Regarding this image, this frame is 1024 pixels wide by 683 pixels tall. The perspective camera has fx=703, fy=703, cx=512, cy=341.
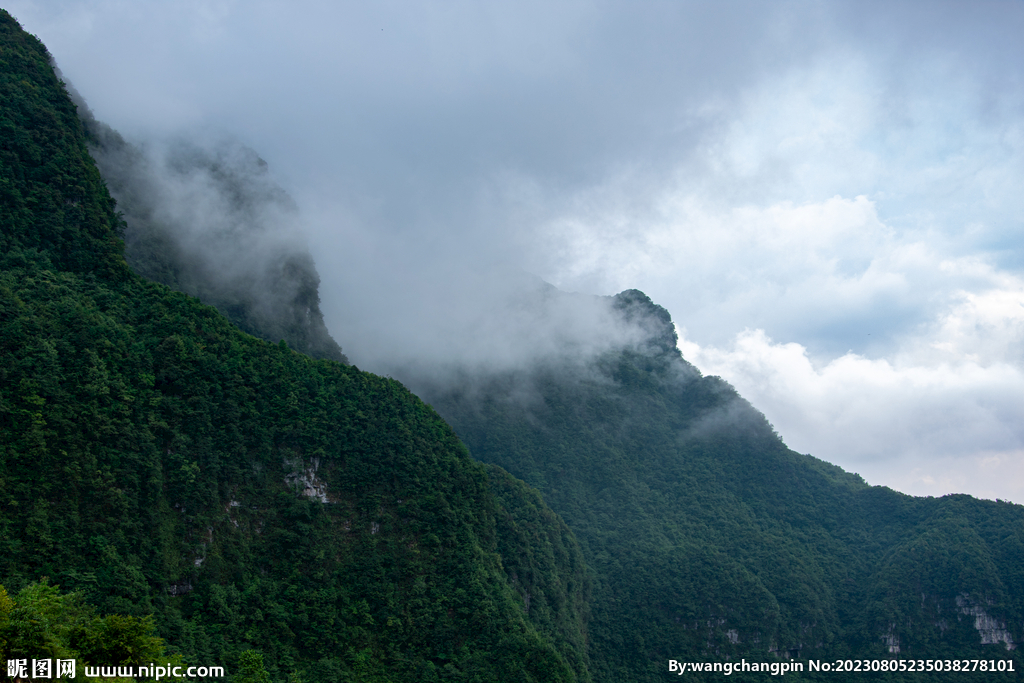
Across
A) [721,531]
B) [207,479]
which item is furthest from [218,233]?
[721,531]

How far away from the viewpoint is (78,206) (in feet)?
154

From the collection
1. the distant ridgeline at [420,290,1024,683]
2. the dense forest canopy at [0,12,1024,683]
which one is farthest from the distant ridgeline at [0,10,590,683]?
the distant ridgeline at [420,290,1024,683]

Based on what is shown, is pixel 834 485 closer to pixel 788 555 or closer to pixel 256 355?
pixel 788 555

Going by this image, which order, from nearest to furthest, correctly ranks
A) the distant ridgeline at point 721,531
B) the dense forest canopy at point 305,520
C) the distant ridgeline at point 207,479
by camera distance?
the distant ridgeline at point 207,479 → the dense forest canopy at point 305,520 → the distant ridgeline at point 721,531

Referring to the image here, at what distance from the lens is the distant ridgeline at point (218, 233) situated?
60344 mm

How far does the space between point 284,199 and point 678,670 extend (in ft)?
218

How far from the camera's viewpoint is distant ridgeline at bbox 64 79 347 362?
2376 inches

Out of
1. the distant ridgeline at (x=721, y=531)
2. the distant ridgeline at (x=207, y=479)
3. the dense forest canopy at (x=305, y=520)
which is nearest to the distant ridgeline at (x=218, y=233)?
the dense forest canopy at (x=305, y=520)

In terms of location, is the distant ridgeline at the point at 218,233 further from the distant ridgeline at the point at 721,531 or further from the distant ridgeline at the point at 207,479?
the distant ridgeline at the point at 721,531

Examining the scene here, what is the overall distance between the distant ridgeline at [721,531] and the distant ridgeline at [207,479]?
77.6 feet

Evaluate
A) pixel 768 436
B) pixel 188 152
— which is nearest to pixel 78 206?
pixel 188 152

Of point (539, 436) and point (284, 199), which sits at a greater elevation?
point (284, 199)

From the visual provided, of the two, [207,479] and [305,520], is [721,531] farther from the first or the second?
[207,479]

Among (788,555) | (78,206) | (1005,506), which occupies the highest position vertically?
(78,206)
